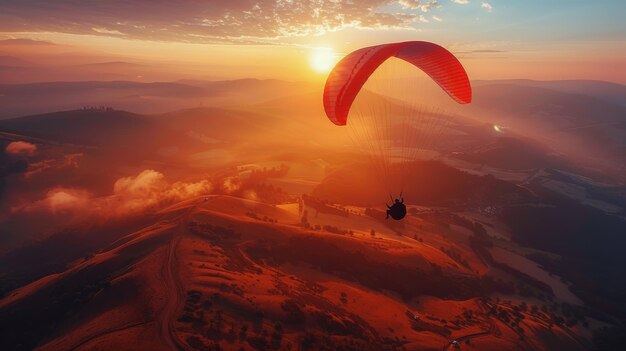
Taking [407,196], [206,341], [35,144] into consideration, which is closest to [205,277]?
[206,341]

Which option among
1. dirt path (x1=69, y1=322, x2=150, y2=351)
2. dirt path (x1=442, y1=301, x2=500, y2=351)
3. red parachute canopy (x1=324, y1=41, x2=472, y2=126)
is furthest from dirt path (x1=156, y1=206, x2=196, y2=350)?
dirt path (x1=442, y1=301, x2=500, y2=351)

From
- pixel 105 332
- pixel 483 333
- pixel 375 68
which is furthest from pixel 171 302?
pixel 483 333

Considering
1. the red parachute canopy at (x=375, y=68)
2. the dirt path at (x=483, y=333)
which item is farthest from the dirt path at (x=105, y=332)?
the dirt path at (x=483, y=333)

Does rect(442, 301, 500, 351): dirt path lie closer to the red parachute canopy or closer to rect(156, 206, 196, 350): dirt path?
the red parachute canopy

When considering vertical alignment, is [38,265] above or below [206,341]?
below

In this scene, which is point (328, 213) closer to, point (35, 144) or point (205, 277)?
point (205, 277)

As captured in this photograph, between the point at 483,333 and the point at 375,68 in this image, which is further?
the point at 483,333

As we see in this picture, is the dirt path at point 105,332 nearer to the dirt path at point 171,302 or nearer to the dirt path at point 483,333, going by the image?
the dirt path at point 171,302

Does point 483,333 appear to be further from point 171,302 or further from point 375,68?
point 171,302
